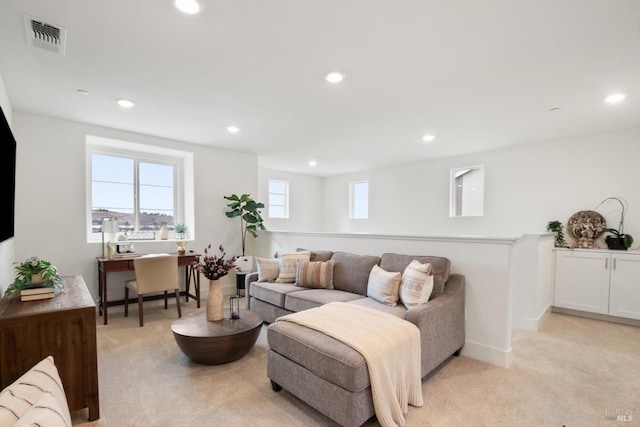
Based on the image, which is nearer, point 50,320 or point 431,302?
point 50,320

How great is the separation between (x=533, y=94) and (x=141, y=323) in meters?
4.82

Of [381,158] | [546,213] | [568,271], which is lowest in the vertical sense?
→ [568,271]

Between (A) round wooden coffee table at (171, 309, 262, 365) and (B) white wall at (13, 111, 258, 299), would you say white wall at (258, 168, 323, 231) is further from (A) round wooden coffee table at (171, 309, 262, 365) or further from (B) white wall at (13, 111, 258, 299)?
(A) round wooden coffee table at (171, 309, 262, 365)

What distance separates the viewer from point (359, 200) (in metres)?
7.29

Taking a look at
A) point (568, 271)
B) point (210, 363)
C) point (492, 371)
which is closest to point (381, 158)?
point (568, 271)

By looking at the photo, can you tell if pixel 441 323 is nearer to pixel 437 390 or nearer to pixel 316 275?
pixel 437 390

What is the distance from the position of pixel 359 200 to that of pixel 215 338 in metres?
5.37

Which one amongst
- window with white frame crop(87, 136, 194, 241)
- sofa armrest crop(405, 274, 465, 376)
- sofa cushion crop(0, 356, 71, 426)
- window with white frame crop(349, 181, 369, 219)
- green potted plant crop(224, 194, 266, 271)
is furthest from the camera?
window with white frame crop(349, 181, 369, 219)

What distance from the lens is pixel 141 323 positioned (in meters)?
3.54

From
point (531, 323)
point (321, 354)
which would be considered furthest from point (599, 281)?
point (321, 354)

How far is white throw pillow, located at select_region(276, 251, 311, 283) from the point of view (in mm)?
3744

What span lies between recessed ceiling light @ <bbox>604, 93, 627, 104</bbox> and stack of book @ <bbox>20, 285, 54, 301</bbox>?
16.4ft

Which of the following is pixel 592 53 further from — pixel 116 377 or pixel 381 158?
pixel 116 377

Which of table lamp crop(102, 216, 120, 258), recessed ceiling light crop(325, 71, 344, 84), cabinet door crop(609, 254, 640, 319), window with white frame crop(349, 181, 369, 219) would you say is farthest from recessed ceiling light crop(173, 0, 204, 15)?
window with white frame crop(349, 181, 369, 219)
